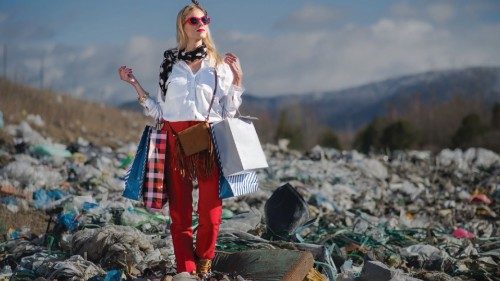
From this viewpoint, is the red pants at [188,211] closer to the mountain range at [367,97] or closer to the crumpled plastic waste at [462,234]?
the crumpled plastic waste at [462,234]

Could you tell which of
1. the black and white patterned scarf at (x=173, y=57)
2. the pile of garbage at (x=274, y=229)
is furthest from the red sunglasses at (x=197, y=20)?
the pile of garbage at (x=274, y=229)

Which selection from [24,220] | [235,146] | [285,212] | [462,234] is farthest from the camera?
[462,234]

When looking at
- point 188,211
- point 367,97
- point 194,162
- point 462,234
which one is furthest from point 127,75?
point 367,97

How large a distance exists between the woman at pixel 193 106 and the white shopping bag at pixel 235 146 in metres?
0.08

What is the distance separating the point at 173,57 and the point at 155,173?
24.8 inches

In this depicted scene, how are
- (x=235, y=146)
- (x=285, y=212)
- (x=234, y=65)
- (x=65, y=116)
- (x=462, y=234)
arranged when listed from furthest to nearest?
(x=65, y=116) < (x=462, y=234) < (x=285, y=212) < (x=234, y=65) < (x=235, y=146)

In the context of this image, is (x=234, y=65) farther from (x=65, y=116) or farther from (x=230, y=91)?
(x=65, y=116)

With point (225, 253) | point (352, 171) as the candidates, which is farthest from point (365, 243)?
point (352, 171)

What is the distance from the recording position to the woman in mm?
3545

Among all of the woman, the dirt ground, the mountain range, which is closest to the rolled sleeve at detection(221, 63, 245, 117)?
the woman

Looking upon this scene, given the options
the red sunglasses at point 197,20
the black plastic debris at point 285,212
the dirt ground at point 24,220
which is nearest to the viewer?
the red sunglasses at point 197,20

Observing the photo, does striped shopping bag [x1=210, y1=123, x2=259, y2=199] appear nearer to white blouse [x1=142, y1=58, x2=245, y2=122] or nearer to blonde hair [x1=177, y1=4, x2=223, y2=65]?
white blouse [x1=142, y1=58, x2=245, y2=122]

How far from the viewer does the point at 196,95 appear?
3.54 m

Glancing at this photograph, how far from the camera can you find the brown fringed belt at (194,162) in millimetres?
3539
